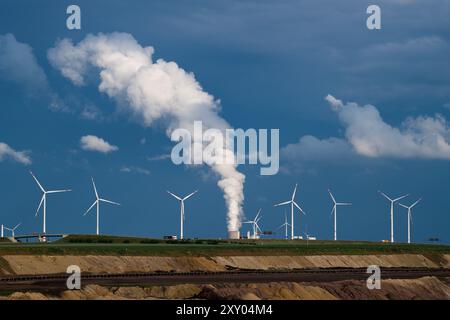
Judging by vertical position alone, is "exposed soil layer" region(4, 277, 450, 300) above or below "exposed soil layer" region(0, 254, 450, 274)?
below

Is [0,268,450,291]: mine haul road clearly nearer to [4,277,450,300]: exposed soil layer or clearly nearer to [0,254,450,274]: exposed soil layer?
[0,254,450,274]: exposed soil layer

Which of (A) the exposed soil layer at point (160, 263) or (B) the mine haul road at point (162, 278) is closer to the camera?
(B) the mine haul road at point (162, 278)

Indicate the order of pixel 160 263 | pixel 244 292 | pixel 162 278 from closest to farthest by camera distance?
pixel 244 292
pixel 162 278
pixel 160 263

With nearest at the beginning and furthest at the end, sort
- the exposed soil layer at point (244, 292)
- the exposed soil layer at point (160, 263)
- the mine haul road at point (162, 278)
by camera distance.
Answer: the exposed soil layer at point (244, 292) → the mine haul road at point (162, 278) → the exposed soil layer at point (160, 263)

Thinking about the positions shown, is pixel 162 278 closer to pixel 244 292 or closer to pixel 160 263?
pixel 160 263

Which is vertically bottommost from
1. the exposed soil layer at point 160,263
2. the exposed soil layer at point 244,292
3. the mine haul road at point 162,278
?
the exposed soil layer at point 244,292

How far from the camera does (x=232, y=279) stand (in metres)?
131

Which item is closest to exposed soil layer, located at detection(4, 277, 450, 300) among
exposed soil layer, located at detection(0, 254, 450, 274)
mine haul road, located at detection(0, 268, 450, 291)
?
mine haul road, located at detection(0, 268, 450, 291)

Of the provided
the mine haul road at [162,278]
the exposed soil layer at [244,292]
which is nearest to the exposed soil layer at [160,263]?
the mine haul road at [162,278]

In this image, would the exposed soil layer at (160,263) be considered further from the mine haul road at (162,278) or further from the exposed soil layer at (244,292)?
the exposed soil layer at (244,292)

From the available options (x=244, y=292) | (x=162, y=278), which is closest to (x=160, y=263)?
(x=162, y=278)

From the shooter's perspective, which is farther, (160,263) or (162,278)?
(160,263)
